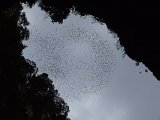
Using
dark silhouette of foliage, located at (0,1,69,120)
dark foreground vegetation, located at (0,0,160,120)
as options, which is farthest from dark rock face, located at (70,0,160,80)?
dark silhouette of foliage, located at (0,1,69,120)

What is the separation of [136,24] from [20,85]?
2017 centimetres

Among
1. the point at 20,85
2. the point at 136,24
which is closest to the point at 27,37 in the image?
the point at 20,85

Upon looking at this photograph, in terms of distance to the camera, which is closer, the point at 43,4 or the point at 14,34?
the point at 43,4

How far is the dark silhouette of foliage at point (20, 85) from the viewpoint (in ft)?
104

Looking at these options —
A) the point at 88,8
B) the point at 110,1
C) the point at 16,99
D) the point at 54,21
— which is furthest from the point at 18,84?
the point at 110,1

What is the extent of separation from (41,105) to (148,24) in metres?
22.0

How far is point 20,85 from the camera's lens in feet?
113

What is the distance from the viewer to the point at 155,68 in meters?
16.9

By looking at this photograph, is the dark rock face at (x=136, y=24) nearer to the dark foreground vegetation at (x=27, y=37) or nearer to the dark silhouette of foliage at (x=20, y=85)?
the dark foreground vegetation at (x=27, y=37)

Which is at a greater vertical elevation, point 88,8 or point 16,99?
point 16,99

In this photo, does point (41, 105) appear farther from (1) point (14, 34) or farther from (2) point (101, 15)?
(2) point (101, 15)

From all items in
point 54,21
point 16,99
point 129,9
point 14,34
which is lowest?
point 129,9

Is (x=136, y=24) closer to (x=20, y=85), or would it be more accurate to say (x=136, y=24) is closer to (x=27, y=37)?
(x=27, y=37)

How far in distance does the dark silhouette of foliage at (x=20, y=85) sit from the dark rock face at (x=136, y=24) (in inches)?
554
